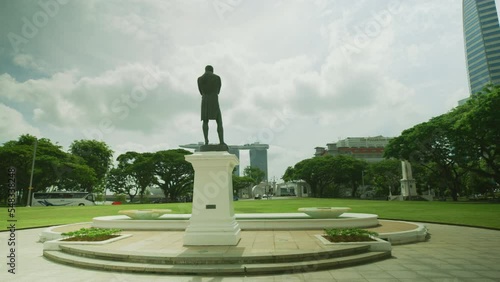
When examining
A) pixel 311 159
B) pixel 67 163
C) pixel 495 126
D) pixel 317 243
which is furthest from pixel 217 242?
pixel 311 159

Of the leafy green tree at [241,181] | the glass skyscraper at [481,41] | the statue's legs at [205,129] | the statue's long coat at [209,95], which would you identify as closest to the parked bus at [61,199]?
the leafy green tree at [241,181]

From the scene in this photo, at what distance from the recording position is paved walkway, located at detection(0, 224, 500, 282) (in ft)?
21.6

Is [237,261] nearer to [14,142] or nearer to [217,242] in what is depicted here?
[217,242]

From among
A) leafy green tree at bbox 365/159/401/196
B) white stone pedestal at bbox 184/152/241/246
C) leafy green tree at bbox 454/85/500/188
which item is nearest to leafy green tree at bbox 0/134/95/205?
white stone pedestal at bbox 184/152/241/246

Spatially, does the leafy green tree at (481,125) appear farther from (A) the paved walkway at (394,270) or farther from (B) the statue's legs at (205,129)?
(B) the statue's legs at (205,129)

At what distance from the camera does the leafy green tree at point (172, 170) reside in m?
60.8

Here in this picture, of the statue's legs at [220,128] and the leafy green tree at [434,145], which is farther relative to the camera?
the leafy green tree at [434,145]

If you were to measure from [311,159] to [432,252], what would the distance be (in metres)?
65.0

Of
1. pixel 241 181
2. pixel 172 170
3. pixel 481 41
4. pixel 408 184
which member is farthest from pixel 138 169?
pixel 481 41

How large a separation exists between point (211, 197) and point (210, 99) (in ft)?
10.9

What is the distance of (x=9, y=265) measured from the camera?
7961 millimetres

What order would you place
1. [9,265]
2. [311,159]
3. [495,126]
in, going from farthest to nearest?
1. [311,159]
2. [495,126]
3. [9,265]

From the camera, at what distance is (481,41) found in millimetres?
86312

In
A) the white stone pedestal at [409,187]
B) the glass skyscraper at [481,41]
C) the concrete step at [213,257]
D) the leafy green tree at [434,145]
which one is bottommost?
the concrete step at [213,257]
